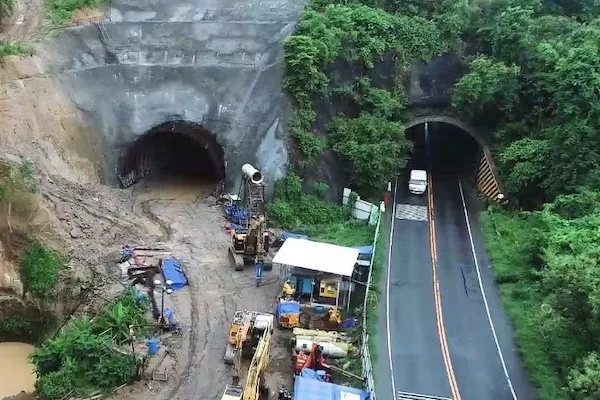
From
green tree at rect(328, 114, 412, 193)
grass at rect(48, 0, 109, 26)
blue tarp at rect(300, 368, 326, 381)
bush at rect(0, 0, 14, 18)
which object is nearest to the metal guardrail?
blue tarp at rect(300, 368, 326, 381)

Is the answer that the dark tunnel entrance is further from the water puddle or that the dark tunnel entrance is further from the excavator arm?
the water puddle

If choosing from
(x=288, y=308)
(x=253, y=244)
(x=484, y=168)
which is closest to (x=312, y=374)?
(x=288, y=308)

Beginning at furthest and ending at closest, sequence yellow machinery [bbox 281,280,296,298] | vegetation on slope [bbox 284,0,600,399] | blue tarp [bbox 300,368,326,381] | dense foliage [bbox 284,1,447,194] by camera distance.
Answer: dense foliage [bbox 284,1,447,194] < vegetation on slope [bbox 284,0,600,399] < yellow machinery [bbox 281,280,296,298] < blue tarp [bbox 300,368,326,381]

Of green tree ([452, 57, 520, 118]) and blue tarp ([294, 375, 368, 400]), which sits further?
green tree ([452, 57, 520, 118])

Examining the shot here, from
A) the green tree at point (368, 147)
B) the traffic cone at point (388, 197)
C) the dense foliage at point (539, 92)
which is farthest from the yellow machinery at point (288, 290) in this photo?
the dense foliage at point (539, 92)

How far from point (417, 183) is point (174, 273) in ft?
57.7

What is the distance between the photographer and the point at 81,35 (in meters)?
40.6

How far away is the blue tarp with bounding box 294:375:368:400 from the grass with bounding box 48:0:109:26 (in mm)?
28636

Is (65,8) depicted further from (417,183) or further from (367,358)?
(367,358)

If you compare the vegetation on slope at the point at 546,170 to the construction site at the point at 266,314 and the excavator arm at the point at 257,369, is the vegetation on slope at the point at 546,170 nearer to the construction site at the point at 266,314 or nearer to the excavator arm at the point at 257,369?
the construction site at the point at 266,314

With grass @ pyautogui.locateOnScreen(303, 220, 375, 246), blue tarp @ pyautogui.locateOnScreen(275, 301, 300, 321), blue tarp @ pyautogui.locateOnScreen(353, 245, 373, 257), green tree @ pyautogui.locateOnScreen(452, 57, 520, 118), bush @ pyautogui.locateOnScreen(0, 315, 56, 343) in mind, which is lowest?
Result: bush @ pyautogui.locateOnScreen(0, 315, 56, 343)

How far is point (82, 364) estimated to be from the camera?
24594mm

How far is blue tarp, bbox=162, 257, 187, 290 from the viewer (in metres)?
30.4

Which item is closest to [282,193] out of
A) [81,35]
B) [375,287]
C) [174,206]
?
[174,206]
